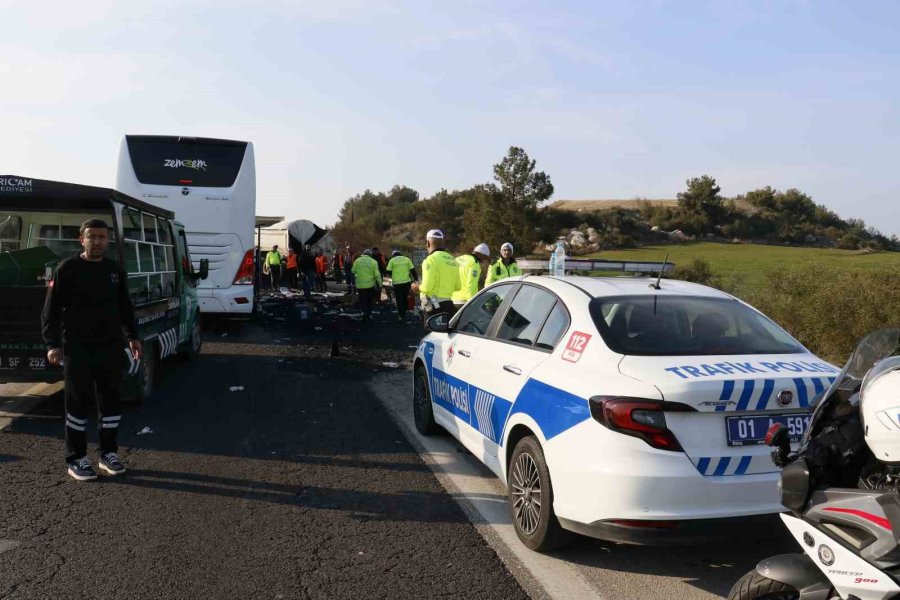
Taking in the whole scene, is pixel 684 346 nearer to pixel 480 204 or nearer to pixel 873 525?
pixel 873 525

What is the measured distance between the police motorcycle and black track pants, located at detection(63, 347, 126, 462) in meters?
4.55

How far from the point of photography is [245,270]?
14656 millimetres

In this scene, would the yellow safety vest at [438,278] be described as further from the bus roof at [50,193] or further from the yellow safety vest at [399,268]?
the yellow safety vest at [399,268]

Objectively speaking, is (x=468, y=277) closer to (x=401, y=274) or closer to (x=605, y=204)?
(x=401, y=274)

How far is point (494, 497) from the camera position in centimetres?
516

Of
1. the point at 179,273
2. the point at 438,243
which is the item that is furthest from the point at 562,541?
the point at 179,273

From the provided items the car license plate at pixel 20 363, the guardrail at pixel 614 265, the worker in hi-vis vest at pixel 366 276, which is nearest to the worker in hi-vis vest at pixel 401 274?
the worker in hi-vis vest at pixel 366 276

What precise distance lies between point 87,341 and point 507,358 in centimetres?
307

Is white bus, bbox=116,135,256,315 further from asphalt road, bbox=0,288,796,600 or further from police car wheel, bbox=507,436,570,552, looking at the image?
police car wheel, bbox=507,436,570,552

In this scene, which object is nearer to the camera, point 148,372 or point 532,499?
point 532,499

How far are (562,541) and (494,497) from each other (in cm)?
113

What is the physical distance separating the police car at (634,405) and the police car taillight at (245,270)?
33.5ft

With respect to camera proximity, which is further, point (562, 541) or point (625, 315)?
point (625, 315)

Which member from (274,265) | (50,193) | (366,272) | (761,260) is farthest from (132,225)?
(761,260)
